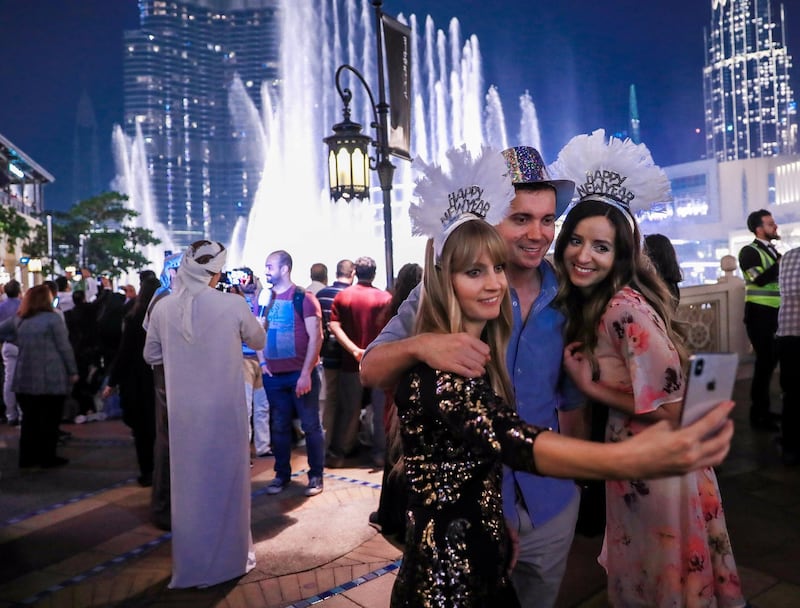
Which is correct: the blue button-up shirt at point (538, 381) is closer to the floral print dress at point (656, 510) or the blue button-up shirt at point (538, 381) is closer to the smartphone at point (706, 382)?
the floral print dress at point (656, 510)

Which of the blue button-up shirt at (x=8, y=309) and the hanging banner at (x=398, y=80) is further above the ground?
the hanging banner at (x=398, y=80)

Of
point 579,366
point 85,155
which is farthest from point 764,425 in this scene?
point 85,155

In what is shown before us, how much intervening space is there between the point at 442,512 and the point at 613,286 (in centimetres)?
117

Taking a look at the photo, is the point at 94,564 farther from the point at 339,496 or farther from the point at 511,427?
the point at 511,427

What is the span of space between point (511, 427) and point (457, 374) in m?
0.21

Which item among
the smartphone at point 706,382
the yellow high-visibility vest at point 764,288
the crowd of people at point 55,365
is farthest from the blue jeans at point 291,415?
the smartphone at point 706,382

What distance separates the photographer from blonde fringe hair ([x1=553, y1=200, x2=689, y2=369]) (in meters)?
2.37

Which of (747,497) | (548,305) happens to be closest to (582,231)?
(548,305)

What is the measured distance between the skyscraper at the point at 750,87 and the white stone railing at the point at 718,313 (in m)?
165

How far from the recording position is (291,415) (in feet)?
19.5

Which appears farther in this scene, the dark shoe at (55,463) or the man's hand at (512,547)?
the dark shoe at (55,463)

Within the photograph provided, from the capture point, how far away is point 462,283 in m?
1.82

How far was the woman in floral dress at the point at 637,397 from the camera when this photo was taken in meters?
2.19

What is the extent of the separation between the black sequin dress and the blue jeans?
4.13m
